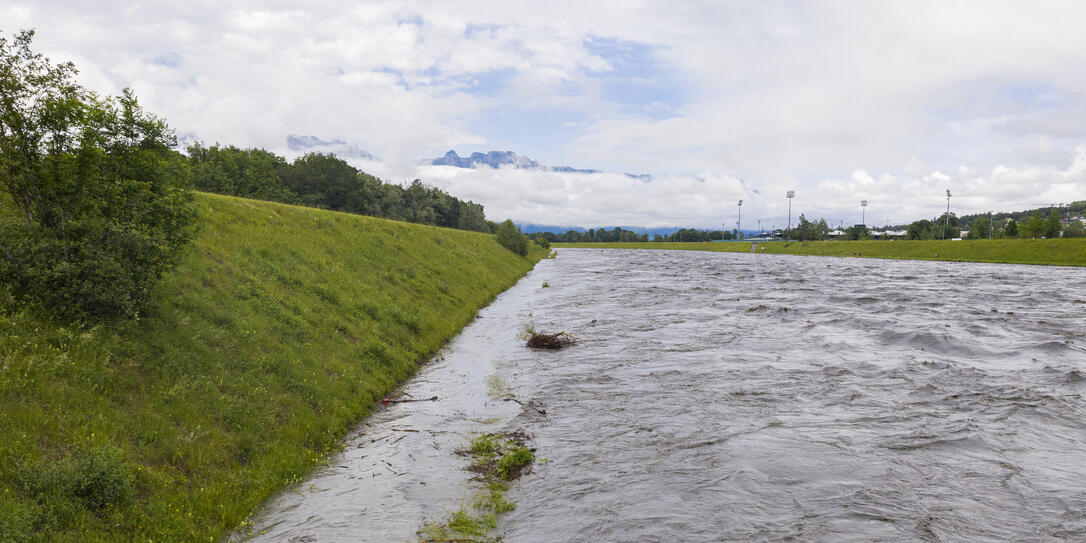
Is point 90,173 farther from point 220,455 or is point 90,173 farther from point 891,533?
point 891,533

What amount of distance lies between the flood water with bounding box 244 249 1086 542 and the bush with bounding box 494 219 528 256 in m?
73.1

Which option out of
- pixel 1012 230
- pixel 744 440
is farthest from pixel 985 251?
pixel 744 440

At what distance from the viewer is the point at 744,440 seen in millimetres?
14562

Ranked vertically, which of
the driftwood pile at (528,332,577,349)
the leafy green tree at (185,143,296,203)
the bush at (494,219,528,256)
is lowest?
the driftwood pile at (528,332,577,349)

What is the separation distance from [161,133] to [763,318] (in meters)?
32.1

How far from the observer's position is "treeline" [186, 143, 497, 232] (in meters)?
89.9

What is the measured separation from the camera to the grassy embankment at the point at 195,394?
913cm

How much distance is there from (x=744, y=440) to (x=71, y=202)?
17715 mm

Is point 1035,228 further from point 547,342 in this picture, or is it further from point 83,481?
point 83,481

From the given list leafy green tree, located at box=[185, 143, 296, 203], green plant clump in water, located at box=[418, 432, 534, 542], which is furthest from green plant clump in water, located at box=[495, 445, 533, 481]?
leafy green tree, located at box=[185, 143, 296, 203]

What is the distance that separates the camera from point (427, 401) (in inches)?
726

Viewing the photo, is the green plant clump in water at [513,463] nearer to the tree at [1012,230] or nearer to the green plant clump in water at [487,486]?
the green plant clump in water at [487,486]

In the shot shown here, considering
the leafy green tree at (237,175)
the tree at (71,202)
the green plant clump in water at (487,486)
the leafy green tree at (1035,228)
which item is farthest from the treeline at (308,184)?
the leafy green tree at (1035,228)

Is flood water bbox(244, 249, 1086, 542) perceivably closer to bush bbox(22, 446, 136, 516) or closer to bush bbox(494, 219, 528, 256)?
bush bbox(22, 446, 136, 516)
